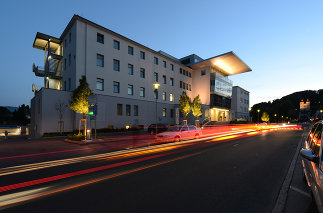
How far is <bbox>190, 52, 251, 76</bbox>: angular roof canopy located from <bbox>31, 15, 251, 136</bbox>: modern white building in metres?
0.56

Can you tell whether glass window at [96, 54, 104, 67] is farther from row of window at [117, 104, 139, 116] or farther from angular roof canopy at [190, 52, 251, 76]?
angular roof canopy at [190, 52, 251, 76]

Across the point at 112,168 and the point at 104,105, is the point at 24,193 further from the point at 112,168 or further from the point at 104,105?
the point at 104,105

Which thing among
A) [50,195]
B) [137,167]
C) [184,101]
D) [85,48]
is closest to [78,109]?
[85,48]

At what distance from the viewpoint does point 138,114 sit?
100 feet

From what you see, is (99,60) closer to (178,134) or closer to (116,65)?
(116,65)

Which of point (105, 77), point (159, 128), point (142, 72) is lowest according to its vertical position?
point (159, 128)

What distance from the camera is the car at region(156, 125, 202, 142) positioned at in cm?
1391

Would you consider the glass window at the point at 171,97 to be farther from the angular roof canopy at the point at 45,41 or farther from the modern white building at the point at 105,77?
the angular roof canopy at the point at 45,41

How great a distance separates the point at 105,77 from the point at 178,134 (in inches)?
673

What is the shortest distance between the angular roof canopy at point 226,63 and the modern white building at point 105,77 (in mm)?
562

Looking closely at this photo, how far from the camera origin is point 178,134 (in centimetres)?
1486

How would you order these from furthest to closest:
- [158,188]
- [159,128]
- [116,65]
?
1. [116,65]
2. [159,128]
3. [158,188]

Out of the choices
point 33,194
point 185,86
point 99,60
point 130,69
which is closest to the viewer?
point 33,194

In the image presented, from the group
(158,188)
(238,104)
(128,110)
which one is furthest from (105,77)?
(238,104)
